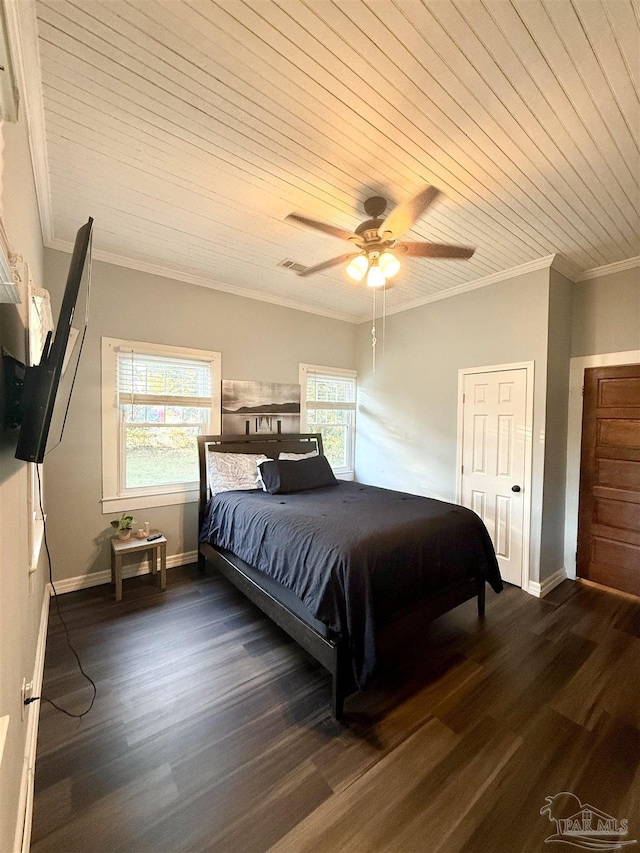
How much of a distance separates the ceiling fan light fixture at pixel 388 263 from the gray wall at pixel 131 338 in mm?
2172

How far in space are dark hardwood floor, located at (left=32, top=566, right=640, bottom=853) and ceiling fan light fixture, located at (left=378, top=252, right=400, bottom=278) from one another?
7.69 feet

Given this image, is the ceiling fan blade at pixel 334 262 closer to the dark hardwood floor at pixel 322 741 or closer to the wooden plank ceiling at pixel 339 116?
the wooden plank ceiling at pixel 339 116

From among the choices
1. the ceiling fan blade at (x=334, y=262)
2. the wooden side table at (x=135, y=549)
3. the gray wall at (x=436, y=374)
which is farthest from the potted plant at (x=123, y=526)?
the gray wall at (x=436, y=374)

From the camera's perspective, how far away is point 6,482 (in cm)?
111

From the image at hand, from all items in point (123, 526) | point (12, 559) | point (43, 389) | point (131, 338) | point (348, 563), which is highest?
point (131, 338)

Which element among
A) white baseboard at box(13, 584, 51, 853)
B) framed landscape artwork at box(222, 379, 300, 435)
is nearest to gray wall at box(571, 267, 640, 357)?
framed landscape artwork at box(222, 379, 300, 435)

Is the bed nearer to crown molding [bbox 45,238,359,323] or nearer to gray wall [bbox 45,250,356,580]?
gray wall [bbox 45,250,356,580]

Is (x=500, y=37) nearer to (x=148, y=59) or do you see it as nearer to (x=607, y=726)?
→ (x=148, y=59)

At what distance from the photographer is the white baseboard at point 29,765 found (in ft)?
3.98

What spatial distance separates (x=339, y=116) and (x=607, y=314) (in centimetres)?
305

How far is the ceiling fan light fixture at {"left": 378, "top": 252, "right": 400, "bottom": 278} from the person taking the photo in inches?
86.7

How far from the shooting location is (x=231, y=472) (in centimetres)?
354

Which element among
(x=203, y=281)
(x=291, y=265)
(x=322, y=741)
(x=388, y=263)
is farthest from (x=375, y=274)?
(x=322, y=741)

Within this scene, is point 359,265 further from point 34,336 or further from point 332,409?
point 332,409
